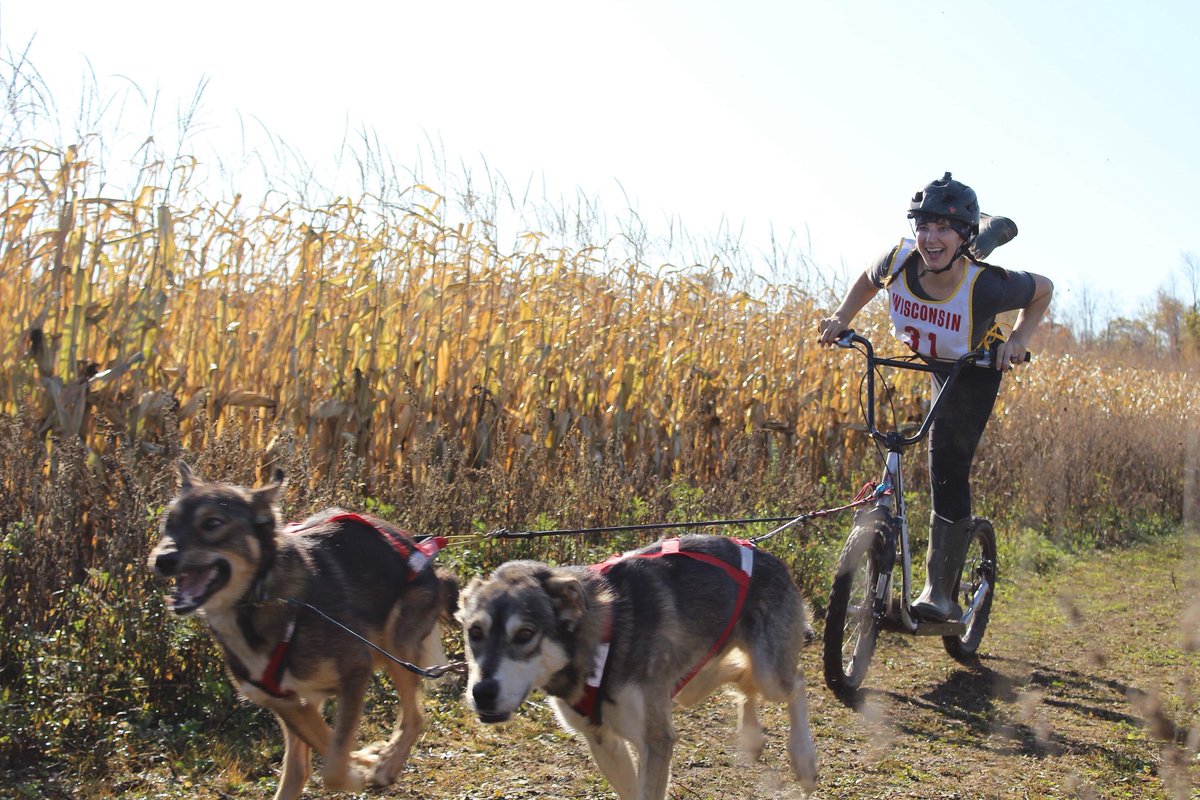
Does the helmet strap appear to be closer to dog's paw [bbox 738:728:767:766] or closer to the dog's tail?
dog's paw [bbox 738:728:767:766]

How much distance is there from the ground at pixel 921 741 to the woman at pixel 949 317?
636 mm

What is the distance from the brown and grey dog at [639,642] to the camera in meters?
3.52

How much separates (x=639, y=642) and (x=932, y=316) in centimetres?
300

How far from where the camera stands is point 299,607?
12.5 feet

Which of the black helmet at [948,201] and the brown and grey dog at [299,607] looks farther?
the black helmet at [948,201]

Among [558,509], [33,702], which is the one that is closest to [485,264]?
[558,509]

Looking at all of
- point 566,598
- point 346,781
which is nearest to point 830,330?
point 566,598

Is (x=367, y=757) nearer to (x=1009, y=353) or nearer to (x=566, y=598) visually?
(x=566, y=598)

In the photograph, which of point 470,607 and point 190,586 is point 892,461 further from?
point 190,586

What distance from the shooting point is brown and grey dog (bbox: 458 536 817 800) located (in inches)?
139

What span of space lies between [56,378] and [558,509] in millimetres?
3014

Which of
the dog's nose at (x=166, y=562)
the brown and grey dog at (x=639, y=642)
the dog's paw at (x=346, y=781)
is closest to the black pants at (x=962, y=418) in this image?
the brown and grey dog at (x=639, y=642)

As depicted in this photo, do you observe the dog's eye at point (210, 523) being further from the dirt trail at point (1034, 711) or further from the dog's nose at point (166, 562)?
→ the dirt trail at point (1034, 711)

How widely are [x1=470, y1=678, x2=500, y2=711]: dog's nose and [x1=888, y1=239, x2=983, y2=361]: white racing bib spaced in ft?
11.5
